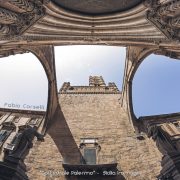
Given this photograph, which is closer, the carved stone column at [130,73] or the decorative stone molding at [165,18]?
the decorative stone molding at [165,18]

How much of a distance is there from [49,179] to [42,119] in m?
5.61

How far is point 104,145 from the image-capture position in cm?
1400

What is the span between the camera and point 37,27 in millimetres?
10773

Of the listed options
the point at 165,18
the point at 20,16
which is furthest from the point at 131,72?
the point at 20,16

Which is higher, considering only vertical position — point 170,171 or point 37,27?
point 37,27

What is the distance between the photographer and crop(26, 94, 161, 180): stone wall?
11.9 m

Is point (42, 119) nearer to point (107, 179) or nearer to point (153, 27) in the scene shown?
point (107, 179)

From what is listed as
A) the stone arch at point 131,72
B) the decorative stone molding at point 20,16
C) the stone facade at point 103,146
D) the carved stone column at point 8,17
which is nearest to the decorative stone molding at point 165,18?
the decorative stone molding at point 20,16

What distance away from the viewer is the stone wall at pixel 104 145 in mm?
11938

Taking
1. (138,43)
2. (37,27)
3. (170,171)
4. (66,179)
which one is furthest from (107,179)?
(37,27)

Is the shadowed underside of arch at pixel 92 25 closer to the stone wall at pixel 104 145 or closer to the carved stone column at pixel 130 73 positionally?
the carved stone column at pixel 130 73

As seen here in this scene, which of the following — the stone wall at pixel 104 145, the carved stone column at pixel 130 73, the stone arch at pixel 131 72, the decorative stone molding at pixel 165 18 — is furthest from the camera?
the carved stone column at pixel 130 73

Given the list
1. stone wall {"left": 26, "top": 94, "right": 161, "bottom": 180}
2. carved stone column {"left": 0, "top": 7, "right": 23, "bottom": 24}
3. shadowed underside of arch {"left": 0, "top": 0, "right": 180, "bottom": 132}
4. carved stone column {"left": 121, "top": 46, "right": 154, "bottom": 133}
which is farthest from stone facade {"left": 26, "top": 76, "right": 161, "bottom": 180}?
carved stone column {"left": 0, "top": 7, "right": 23, "bottom": 24}

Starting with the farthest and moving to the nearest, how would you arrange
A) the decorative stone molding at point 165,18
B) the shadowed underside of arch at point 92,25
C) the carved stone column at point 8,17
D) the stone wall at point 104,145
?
the stone wall at point 104,145, the shadowed underside of arch at point 92,25, the decorative stone molding at point 165,18, the carved stone column at point 8,17
